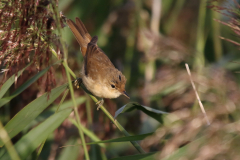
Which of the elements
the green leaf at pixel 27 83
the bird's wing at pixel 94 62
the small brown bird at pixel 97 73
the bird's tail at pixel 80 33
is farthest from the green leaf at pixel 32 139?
the bird's tail at pixel 80 33

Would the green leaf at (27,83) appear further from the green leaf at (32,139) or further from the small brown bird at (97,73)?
the small brown bird at (97,73)

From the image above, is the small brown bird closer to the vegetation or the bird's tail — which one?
the bird's tail

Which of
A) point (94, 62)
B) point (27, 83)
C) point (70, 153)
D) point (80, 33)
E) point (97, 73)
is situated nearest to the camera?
point (27, 83)

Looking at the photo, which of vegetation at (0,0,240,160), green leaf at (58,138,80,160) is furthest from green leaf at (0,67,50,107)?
green leaf at (58,138,80,160)

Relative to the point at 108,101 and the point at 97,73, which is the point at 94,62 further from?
the point at 108,101

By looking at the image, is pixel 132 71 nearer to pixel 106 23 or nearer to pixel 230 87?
pixel 106 23

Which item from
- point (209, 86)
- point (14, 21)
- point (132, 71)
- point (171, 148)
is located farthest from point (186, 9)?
point (171, 148)

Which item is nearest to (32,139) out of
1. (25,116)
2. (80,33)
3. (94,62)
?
(25,116)

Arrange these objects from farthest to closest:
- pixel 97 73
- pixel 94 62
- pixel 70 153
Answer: pixel 94 62
pixel 97 73
pixel 70 153
